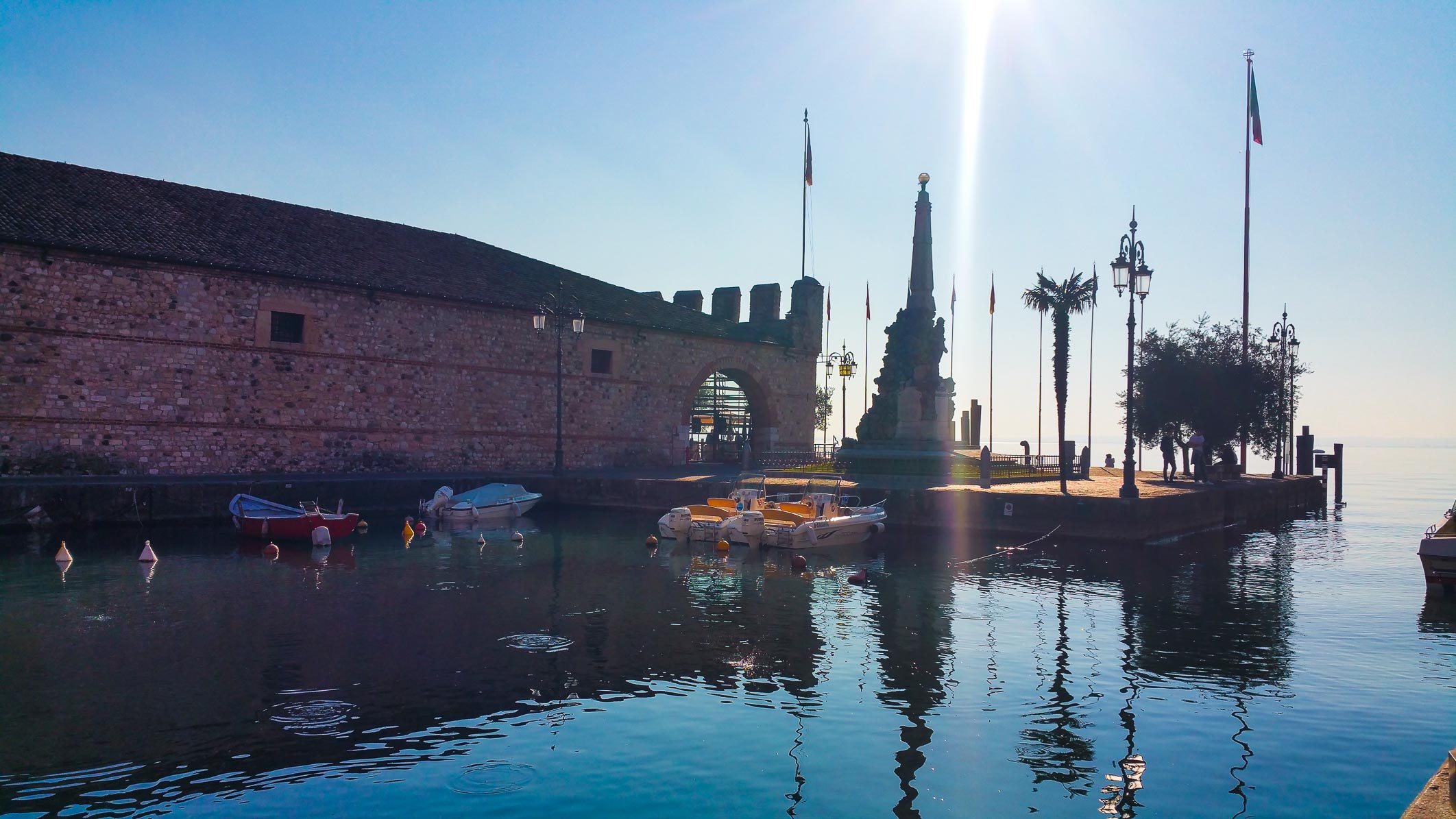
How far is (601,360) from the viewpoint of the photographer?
1522 inches

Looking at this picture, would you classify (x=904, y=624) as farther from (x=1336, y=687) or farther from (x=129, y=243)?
(x=129, y=243)

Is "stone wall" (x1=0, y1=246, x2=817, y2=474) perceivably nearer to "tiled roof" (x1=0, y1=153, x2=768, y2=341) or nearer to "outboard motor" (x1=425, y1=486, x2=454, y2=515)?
"tiled roof" (x1=0, y1=153, x2=768, y2=341)

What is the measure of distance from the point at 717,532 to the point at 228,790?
1694cm

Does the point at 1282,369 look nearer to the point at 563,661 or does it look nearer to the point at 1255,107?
the point at 1255,107

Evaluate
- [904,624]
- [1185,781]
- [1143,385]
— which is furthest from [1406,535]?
[1185,781]

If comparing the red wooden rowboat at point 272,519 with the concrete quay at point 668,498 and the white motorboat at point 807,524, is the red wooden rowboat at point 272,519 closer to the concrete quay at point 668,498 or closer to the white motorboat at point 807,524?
the concrete quay at point 668,498

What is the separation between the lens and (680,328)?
41.0m

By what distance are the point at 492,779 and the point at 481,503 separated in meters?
21.8

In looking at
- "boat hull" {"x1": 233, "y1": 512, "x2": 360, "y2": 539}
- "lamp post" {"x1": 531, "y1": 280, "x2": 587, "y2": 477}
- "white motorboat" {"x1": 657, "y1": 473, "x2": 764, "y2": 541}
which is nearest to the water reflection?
"boat hull" {"x1": 233, "y1": 512, "x2": 360, "y2": 539}

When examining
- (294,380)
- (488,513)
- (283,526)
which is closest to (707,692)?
(283,526)

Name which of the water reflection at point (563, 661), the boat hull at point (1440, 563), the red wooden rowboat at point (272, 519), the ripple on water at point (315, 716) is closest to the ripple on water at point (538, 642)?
the water reflection at point (563, 661)

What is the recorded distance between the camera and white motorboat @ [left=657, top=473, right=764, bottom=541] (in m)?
23.7

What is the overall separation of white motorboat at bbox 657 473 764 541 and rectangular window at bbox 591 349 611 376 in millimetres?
14566

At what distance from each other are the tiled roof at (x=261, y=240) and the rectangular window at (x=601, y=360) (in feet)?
4.48
